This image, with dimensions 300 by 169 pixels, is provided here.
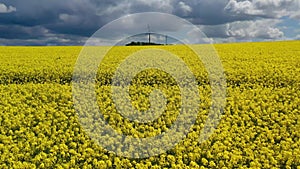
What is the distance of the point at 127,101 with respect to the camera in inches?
455

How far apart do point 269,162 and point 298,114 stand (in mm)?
3363

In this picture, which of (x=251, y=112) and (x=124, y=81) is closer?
(x=251, y=112)

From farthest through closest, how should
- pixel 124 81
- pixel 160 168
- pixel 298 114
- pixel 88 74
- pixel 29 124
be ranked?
1. pixel 88 74
2. pixel 124 81
3. pixel 298 114
4. pixel 29 124
5. pixel 160 168

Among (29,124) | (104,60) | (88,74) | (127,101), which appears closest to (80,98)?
(127,101)

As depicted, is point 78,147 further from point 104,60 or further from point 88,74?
point 104,60

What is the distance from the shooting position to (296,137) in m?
8.88

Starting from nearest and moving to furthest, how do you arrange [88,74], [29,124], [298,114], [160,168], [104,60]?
1. [160,168]
2. [29,124]
3. [298,114]
4. [88,74]
5. [104,60]

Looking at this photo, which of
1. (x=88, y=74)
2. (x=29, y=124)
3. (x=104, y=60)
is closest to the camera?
(x=29, y=124)

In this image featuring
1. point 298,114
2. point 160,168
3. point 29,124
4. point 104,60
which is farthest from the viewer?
point 104,60

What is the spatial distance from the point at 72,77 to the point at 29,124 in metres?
7.59

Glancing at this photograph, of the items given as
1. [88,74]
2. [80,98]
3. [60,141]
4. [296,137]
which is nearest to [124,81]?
[88,74]

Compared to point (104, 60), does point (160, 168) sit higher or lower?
lower

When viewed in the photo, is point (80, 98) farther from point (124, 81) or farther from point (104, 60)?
point (104, 60)

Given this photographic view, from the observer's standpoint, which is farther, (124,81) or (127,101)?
(124,81)
